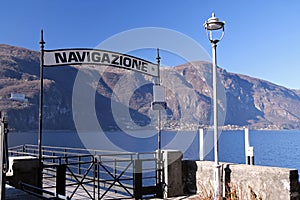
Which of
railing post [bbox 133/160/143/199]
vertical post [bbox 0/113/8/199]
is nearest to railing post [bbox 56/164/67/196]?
railing post [bbox 133/160/143/199]

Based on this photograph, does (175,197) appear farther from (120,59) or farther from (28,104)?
(28,104)

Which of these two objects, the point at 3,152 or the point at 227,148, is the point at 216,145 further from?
the point at 227,148

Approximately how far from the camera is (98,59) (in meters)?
10.2

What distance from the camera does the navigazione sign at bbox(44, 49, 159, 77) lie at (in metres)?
9.34

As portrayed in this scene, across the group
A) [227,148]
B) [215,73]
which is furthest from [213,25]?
[227,148]

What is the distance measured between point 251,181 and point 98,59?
561 centimetres

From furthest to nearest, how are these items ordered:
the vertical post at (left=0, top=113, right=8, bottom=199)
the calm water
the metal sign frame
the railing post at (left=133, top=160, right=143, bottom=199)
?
the calm water < the railing post at (left=133, top=160, right=143, bottom=199) < the metal sign frame < the vertical post at (left=0, top=113, right=8, bottom=199)

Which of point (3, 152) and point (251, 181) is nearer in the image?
point (3, 152)

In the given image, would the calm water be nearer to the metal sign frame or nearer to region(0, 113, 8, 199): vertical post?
the metal sign frame

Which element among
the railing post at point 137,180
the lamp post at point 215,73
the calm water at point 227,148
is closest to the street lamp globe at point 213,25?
the lamp post at point 215,73

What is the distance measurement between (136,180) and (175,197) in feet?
4.14

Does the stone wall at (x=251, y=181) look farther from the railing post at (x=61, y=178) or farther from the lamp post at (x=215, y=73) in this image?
the railing post at (x=61, y=178)

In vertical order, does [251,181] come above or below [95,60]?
below

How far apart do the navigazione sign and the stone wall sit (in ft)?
11.3
